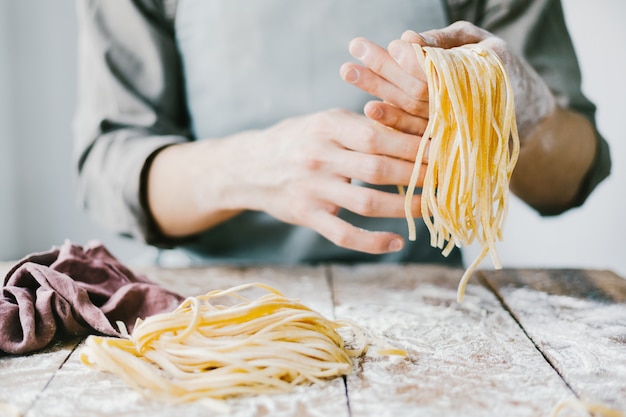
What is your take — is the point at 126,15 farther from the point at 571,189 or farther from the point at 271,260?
the point at 571,189

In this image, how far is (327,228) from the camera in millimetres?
1247

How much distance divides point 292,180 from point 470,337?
42 cm

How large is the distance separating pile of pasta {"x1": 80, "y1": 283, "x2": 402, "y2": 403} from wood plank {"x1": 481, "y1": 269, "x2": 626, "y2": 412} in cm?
25

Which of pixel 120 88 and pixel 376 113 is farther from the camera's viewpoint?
pixel 120 88

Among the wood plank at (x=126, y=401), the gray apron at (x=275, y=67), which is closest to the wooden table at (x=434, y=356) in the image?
the wood plank at (x=126, y=401)

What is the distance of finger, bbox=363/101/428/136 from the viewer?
3.60ft

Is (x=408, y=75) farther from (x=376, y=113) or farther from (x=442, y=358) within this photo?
A: (x=442, y=358)

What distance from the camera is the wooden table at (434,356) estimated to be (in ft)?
2.73


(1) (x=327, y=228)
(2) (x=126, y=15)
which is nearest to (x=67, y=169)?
(2) (x=126, y=15)

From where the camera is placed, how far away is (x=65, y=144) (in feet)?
10.3

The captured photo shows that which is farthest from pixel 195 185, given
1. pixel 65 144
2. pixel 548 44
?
pixel 65 144

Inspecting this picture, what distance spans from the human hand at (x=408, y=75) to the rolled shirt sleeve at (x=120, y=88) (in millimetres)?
675

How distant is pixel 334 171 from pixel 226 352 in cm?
42

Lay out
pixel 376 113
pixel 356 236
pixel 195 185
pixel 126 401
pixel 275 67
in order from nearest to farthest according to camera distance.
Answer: pixel 126 401
pixel 376 113
pixel 356 236
pixel 195 185
pixel 275 67
